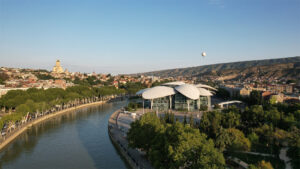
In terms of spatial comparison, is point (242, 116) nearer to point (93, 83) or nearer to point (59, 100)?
point (59, 100)

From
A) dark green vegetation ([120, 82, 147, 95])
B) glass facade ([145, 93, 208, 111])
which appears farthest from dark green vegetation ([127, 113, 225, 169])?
dark green vegetation ([120, 82, 147, 95])

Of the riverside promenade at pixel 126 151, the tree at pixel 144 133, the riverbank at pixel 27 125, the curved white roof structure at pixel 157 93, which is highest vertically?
the curved white roof structure at pixel 157 93

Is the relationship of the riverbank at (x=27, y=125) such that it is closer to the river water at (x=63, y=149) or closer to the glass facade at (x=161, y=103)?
the river water at (x=63, y=149)

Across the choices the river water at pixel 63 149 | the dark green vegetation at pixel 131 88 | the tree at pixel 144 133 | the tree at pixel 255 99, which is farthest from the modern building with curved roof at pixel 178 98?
the dark green vegetation at pixel 131 88

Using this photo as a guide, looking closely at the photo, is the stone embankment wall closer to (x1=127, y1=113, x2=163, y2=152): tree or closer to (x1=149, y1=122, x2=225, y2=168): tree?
(x1=127, y1=113, x2=163, y2=152): tree

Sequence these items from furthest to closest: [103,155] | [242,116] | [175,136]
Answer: [242,116]
[103,155]
[175,136]

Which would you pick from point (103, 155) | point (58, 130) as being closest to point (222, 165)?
point (103, 155)
